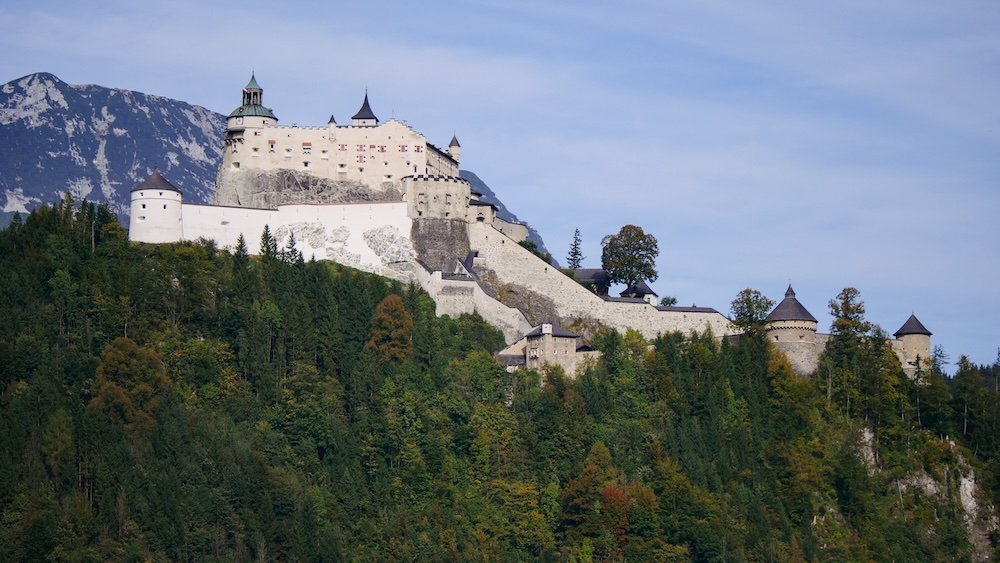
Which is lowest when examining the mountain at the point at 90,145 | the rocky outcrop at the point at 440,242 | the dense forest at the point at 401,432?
the dense forest at the point at 401,432

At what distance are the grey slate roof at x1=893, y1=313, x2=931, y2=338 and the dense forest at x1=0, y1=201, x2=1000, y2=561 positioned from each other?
190 cm

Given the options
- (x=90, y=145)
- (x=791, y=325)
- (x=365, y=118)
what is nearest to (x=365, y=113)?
(x=365, y=118)

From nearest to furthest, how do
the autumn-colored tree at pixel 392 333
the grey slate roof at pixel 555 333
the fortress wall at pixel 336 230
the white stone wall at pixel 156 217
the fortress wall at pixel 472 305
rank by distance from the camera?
the autumn-colored tree at pixel 392 333 → the grey slate roof at pixel 555 333 → the fortress wall at pixel 472 305 → the white stone wall at pixel 156 217 → the fortress wall at pixel 336 230

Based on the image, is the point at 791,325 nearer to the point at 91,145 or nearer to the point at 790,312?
the point at 790,312

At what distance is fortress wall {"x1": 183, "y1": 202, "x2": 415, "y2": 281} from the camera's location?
77.2m

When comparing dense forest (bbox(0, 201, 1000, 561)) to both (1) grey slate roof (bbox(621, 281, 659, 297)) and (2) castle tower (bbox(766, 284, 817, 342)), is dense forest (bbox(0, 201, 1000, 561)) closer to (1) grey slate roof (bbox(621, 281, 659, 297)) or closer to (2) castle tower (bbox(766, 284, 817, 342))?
(2) castle tower (bbox(766, 284, 817, 342))

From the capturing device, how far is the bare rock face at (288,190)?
8100cm

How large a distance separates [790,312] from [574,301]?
9.72 meters

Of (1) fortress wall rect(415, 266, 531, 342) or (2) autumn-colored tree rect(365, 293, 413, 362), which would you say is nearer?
(2) autumn-colored tree rect(365, 293, 413, 362)

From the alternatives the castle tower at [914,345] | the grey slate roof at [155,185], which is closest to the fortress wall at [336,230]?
the grey slate roof at [155,185]

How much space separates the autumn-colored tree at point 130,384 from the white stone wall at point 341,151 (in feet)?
54.6

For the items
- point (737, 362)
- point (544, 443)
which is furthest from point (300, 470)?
point (737, 362)

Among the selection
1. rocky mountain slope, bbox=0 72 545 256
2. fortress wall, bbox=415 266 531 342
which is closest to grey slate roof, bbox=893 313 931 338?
fortress wall, bbox=415 266 531 342

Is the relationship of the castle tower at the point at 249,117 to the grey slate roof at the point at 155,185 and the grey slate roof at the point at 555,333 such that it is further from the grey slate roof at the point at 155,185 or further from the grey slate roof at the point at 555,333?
the grey slate roof at the point at 555,333
